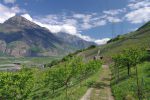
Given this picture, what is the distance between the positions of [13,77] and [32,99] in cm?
3692

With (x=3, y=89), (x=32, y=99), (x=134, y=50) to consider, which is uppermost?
(x=134, y=50)

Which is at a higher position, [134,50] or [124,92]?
[134,50]

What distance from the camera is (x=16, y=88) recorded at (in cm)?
6162

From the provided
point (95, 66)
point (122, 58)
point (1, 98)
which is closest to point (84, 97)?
point (1, 98)

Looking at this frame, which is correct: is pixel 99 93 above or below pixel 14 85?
below

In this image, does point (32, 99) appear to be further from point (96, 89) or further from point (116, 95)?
point (116, 95)

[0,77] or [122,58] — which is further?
[122,58]

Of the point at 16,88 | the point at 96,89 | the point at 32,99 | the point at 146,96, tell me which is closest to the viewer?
the point at 16,88

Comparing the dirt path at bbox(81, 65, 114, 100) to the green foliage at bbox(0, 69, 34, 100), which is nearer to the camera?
the green foliage at bbox(0, 69, 34, 100)

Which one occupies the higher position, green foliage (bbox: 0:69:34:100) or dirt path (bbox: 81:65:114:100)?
green foliage (bbox: 0:69:34:100)

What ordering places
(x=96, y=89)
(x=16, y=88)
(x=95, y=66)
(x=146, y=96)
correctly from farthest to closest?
(x=95, y=66) < (x=96, y=89) < (x=146, y=96) < (x=16, y=88)

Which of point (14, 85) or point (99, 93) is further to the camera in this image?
point (99, 93)

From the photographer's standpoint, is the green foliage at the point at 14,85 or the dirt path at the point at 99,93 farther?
the dirt path at the point at 99,93

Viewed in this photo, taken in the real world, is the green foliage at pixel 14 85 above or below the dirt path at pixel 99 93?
above
